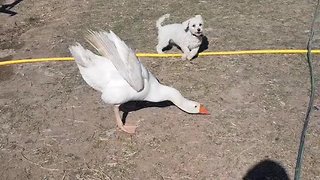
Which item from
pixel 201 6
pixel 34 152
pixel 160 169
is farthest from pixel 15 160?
pixel 201 6

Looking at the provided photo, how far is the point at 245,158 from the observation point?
17.3ft

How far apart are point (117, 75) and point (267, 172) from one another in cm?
206

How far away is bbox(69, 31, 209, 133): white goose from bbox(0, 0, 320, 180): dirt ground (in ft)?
1.47

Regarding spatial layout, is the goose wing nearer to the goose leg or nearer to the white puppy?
the goose leg

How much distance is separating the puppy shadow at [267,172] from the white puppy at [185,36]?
6.90 ft

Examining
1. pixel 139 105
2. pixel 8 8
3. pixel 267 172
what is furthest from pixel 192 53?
pixel 8 8

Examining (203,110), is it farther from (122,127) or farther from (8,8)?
(8,8)

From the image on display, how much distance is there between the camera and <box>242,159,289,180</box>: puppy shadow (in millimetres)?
5027

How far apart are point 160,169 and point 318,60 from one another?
314cm

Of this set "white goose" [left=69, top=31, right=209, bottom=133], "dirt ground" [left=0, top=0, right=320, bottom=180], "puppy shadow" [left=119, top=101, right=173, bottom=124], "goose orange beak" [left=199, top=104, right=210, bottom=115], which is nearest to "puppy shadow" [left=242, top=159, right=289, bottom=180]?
"dirt ground" [left=0, top=0, right=320, bottom=180]

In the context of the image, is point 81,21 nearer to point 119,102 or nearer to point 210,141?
point 119,102

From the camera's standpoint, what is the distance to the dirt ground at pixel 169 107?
527 cm

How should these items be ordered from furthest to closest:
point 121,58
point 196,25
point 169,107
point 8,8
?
point 8,8 → point 196,25 → point 169,107 → point 121,58

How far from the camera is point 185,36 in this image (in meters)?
6.52
